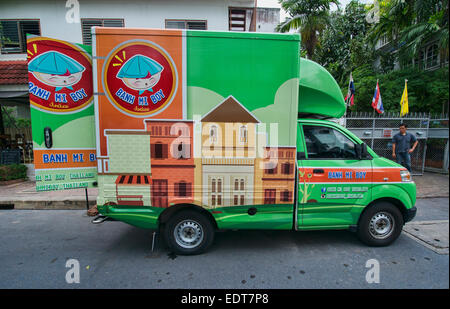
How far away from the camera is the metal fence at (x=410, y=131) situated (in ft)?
25.7

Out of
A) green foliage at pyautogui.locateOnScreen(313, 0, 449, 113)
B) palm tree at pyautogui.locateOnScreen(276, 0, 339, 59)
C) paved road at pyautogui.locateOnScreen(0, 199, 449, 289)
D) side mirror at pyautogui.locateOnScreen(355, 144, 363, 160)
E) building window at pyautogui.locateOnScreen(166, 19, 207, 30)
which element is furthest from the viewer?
palm tree at pyautogui.locateOnScreen(276, 0, 339, 59)

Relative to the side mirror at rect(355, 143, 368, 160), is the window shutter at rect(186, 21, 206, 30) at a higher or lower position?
higher

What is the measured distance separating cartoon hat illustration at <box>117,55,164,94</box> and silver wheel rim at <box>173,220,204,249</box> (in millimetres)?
2085

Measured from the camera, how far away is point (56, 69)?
10.5 feet

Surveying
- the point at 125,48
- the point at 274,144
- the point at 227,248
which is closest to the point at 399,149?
the point at 274,144

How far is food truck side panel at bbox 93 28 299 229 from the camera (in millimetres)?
3117

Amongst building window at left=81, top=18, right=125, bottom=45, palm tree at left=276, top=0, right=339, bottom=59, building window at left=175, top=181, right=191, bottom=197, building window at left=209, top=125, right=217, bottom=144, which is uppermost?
palm tree at left=276, top=0, right=339, bottom=59

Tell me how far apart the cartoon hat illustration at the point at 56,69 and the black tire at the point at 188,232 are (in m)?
2.55

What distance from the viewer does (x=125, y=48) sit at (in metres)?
3.09

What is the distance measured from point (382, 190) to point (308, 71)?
7.35ft

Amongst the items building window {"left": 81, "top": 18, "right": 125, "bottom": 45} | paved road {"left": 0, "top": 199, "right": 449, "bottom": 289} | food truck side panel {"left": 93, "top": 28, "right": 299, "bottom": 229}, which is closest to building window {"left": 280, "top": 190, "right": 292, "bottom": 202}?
food truck side panel {"left": 93, "top": 28, "right": 299, "bottom": 229}

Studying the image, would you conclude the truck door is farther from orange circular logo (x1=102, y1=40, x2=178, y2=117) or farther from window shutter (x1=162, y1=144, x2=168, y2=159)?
orange circular logo (x1=102, y1=40, x2=178, y2=117)

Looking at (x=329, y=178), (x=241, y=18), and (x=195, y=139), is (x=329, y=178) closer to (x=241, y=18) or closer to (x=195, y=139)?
(x=195, y=139)

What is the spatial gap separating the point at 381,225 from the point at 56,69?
5.62 m
